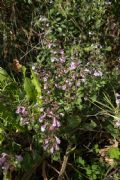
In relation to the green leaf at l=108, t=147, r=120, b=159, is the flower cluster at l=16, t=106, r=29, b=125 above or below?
above

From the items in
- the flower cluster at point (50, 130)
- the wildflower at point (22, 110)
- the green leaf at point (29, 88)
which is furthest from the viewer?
the green leaf at point (29, 88)

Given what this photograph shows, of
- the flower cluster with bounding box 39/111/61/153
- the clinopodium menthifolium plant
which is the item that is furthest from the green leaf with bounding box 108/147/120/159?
the flower cluster with bounding box 39/111/61/153

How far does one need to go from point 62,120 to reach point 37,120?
17 cm

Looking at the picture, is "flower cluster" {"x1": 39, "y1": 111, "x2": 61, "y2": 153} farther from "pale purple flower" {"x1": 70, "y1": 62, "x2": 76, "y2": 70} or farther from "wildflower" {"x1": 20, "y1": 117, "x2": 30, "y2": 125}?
"pale purple flower" {"x1": 70, "y1": 62, "x2": 76, "y2": 70}

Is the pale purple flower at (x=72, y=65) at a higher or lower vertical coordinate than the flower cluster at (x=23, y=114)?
higher

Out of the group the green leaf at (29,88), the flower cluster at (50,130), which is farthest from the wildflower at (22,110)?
the green leaf at (29,88)

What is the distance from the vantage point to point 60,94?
277cm

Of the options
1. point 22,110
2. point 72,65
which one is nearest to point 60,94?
point 72,65

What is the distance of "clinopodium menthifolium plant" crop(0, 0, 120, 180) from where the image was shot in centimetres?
261

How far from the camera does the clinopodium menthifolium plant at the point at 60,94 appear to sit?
8.55ft

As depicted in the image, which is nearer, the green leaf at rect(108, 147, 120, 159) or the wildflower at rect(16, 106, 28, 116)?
the wildflower at rect(16, 106, 28, 116)

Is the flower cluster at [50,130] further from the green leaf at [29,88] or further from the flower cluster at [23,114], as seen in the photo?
the green leaf at [29,88]

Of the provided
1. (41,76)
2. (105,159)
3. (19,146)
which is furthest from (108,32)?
(19,146)

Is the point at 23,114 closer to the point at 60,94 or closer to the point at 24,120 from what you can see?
the point at 24,120
